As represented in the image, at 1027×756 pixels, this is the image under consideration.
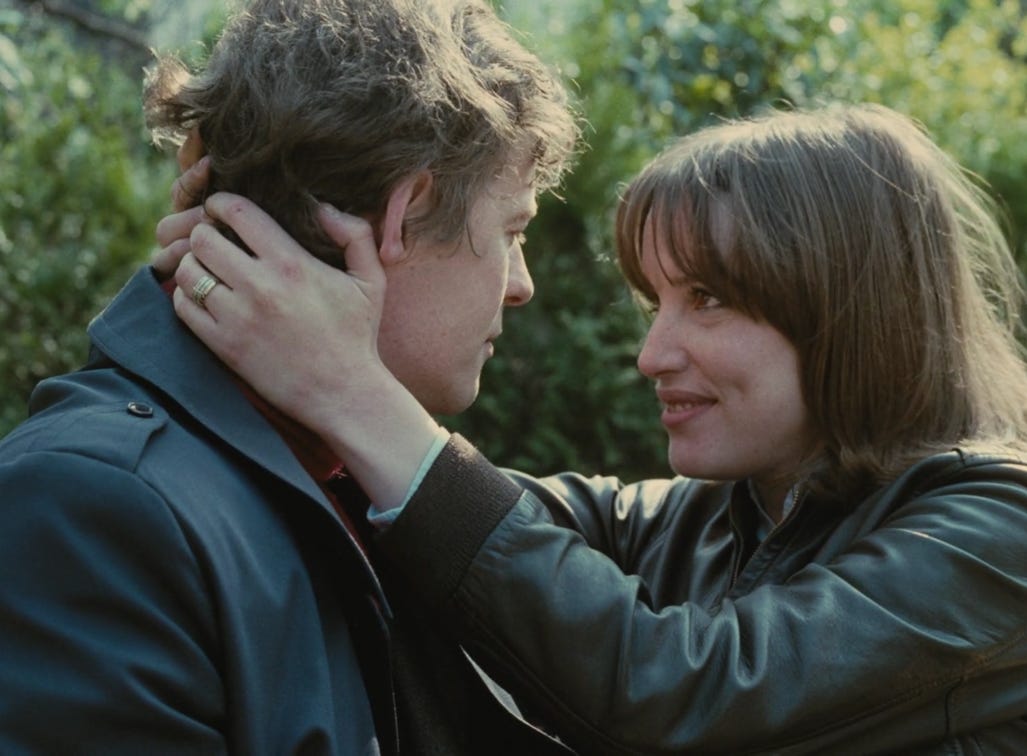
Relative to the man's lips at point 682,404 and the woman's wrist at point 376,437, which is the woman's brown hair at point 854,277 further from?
the woman's wrist at point 376,437

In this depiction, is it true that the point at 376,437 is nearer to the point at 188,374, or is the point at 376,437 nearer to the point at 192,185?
the point at 188,374

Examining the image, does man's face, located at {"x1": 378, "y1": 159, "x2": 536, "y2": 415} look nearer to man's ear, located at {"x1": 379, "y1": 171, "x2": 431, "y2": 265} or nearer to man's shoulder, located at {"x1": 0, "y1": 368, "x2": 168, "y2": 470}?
man's ear, located at {"x1": 379, "y1": 171, "x2": 431, "y2": 265}

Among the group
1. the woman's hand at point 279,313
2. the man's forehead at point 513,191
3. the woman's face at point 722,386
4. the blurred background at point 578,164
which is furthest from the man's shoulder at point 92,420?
the blurred background at point 578,164

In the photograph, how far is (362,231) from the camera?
229 cm

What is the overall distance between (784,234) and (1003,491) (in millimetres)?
635

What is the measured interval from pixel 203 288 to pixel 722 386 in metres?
1.09

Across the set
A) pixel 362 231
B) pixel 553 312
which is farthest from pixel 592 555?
pixel 553 312

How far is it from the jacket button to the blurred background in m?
2.27

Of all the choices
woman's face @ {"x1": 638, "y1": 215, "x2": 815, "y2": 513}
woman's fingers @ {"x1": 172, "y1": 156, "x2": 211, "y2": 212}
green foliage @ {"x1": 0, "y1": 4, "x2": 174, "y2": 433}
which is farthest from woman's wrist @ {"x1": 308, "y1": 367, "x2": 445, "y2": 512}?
green foliage @ {"x1": 0, "y1": 4, "x2": 174, "y2": 433}

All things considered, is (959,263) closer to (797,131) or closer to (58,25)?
(797,131)

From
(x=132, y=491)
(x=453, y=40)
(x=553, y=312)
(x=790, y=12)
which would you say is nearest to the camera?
(x=132, y=491)

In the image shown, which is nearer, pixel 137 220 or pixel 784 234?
pixel 784 234

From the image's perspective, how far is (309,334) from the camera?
2.18 m

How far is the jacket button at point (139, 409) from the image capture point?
2049 millimetres
